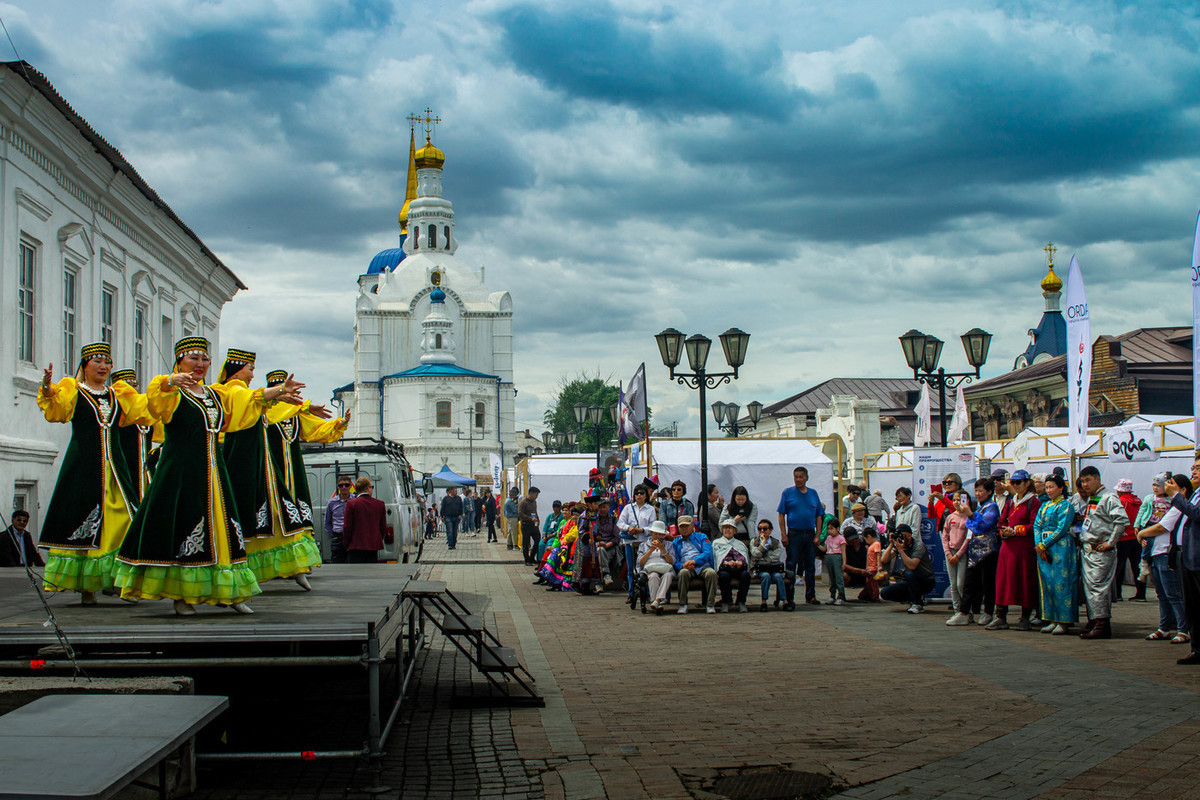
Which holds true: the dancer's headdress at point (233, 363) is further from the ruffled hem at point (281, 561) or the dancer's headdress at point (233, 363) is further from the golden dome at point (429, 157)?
the golden dome at point (429, 157)

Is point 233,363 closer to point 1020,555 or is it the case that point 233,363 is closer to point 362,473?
point 1020,555

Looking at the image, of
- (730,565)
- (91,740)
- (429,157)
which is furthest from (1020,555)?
(429,157)

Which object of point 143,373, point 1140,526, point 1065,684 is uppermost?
point 143,373

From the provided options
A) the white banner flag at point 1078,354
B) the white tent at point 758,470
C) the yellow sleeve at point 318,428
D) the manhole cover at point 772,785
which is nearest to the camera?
the manhole cover at point 772,785

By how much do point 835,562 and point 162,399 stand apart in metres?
10.9

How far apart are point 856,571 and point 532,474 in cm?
1394

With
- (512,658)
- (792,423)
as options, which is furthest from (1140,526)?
(792,423)

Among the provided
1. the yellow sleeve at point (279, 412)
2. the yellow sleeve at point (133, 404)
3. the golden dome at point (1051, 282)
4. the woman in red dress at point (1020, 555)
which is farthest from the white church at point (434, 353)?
the yellow sleeve at point (133, 404)

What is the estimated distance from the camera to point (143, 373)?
22.7m

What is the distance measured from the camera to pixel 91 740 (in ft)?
12.5

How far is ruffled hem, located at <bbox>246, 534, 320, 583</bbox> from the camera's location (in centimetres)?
825

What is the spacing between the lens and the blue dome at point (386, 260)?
9506 centimetres

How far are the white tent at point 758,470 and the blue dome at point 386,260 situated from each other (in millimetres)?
77717

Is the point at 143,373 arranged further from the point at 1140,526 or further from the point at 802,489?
the point at 1140,526
